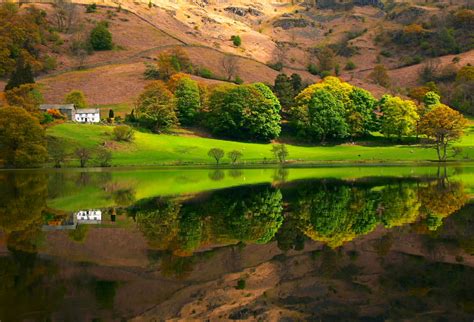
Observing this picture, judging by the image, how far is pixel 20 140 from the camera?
2906 inches

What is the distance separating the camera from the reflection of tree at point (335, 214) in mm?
20906

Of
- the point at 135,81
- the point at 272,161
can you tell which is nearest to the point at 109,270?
the point at 272,161

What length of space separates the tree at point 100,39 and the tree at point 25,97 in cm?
5180

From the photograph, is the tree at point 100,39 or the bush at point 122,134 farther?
the tree at point 100,39

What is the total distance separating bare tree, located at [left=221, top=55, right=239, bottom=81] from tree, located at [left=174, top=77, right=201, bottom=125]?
148 feet

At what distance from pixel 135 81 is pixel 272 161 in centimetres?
7130

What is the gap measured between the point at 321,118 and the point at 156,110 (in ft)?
113

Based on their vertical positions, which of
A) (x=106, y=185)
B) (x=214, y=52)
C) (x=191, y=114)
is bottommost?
(x=106, y=185)

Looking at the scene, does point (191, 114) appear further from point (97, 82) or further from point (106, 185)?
point (106, 185)

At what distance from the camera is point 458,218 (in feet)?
80.1

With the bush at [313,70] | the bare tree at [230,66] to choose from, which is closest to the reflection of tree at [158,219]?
the bare tree at [230,66]

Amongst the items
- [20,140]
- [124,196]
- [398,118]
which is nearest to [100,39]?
[20,140]

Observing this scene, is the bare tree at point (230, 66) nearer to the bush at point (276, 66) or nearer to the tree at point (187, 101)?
the bush at point (276, 66)

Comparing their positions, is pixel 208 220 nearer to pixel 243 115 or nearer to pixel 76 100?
pixel 243 115
